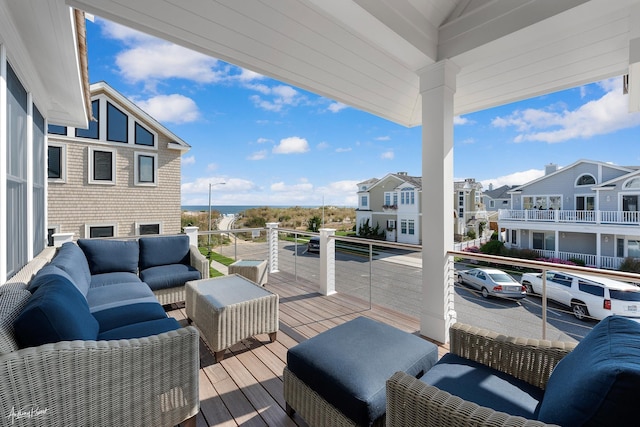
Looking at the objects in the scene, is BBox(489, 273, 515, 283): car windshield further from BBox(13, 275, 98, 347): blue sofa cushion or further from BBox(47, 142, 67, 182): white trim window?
BBox(47, 142, 67, 182): white trim window

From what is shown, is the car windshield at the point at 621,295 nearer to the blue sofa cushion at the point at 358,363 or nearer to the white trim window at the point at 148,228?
the blue sofa cushion at the point at 358,363

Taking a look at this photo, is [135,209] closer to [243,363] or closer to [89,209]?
[89,209]

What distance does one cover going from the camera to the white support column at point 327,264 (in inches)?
158

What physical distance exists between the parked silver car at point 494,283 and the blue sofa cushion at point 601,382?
428 centimetres

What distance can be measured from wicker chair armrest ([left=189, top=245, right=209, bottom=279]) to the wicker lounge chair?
3.14 metres

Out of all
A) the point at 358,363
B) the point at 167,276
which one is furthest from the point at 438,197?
the point at 167,276

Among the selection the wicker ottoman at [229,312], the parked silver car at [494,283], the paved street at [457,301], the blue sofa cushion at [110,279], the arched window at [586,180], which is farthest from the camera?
the arched window at [586,180]

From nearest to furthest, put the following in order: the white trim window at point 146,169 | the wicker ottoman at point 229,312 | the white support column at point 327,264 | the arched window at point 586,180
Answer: the wicker ottoman at point 229,312, the white support column at point 327,264, the white trim window at point 146,169, the arched window at point 586,180

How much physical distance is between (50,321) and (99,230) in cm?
864

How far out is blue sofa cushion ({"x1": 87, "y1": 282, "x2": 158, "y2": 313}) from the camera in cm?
233

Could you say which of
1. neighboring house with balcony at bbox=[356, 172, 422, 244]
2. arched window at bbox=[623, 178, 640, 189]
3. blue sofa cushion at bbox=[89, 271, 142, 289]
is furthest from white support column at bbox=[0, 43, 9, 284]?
neighboring house with balcony at bbox=[356, 172, 422, 244]

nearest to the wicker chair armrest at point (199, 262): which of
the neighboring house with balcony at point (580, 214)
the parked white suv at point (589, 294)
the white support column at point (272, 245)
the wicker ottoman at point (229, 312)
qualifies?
the wicker ottoman at point (229, 312)

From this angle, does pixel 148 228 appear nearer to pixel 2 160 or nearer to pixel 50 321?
pixel 2 160

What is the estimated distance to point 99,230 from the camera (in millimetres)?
8078
